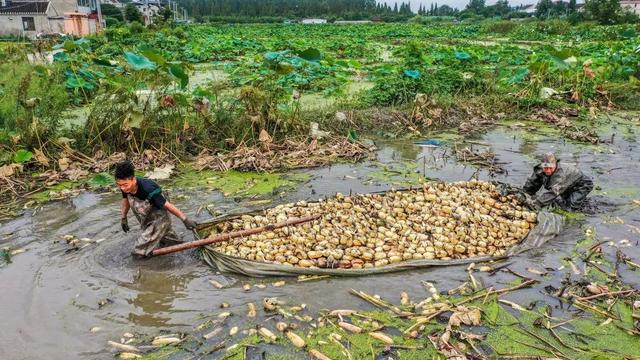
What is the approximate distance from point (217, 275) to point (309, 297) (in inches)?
37.4

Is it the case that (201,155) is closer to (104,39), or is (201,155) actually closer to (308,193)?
(308,193)

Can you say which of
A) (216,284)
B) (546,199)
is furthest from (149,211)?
(546,199)

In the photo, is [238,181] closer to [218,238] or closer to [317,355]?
[218,238]

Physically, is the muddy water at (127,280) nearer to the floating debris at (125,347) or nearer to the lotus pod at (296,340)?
the floating debris at (125,347)

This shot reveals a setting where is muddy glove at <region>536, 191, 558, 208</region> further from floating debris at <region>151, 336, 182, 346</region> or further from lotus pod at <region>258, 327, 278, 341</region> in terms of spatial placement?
floating debris at <region>151, 336, 182, 346</region>

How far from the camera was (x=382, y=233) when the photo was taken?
4.90 metres

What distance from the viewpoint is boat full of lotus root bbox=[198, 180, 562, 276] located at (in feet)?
14.4

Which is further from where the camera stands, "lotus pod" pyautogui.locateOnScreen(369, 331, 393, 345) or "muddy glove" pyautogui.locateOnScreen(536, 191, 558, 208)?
"muddy glove" pyautogui.locateOnScreen(536, 191, 558, 208)

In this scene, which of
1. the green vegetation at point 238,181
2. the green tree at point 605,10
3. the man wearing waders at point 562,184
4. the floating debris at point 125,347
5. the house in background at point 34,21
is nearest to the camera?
the floating debris at point 125,347

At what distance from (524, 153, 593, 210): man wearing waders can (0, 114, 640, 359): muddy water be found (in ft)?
0.90

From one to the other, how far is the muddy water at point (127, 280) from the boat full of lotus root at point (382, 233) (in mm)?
147

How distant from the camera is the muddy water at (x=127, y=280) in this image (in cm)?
368

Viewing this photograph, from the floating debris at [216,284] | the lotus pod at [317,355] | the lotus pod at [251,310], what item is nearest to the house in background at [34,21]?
the floating debris at [216,284]

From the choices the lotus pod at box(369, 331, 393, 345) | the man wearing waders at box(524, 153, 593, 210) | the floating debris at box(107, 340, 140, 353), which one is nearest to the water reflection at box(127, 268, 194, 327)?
the floating debris at box(107, 340, 140, 353)
